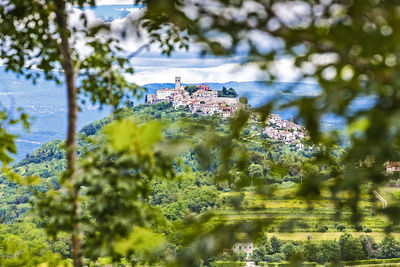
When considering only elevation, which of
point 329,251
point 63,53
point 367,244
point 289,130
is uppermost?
point 63,53

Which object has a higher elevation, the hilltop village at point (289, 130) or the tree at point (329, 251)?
the hilltop village at point (289, 130)

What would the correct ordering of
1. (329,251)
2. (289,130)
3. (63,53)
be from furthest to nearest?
(63,53), (289,130), (329,251)

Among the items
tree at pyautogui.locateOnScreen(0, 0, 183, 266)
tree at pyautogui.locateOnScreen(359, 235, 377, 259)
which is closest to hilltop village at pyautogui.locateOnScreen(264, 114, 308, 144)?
tree at pyautogui.locateOnScreen(359, 235, 377, 259)

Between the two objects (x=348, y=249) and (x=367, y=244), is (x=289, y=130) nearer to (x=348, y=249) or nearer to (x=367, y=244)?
(x=348, y=249)

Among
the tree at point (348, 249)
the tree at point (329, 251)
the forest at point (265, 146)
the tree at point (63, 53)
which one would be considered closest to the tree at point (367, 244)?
the tree at point (348, 249)

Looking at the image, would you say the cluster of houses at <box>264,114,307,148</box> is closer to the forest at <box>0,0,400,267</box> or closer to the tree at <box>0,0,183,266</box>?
the forest at <box>0,0,400,267</box>

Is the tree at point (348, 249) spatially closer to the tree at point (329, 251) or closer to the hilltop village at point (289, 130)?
the tree at point (329, 251)

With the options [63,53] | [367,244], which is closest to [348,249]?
[63,53]

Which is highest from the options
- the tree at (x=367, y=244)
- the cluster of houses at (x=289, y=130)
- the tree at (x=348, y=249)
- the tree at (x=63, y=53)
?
the tree at (x=63, y=53)

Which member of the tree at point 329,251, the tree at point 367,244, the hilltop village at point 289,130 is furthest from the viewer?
the tree at point 367,244

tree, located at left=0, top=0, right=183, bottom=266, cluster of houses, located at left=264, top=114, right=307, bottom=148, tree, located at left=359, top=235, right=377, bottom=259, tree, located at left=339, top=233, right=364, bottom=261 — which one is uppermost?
tree, located at left=0, top=0, right=183, bottom=266

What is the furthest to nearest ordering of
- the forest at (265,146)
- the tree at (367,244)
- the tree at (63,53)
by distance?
the tree at (367,244) < the tree at (63,53) < the forest at (265,146)

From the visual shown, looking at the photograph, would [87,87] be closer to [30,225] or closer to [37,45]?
[37,45]

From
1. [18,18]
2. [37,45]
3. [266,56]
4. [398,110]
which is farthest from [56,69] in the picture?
[398,110]
